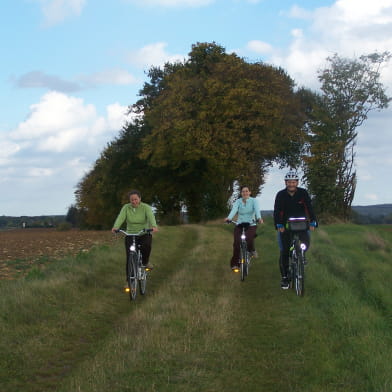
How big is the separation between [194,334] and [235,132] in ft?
87.8

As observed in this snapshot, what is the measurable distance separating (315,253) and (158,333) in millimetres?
10465

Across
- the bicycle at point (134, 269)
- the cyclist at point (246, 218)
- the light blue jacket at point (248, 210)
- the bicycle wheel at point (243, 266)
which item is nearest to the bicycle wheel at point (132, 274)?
the bicycle at point (134, 269)

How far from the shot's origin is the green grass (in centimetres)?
528

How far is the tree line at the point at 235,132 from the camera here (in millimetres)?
32781

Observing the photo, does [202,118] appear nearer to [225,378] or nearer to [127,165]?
[127,165]

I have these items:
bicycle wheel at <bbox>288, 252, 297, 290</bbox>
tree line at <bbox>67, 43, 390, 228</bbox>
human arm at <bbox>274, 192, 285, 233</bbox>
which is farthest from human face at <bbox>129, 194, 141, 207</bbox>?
tree line at <bbox>67, 43, 390, 228</bbox>

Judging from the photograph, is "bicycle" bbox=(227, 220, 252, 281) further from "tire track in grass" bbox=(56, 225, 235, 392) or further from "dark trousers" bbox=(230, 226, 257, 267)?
"tire track in grass" bbox=(56, 225, 235, 392)

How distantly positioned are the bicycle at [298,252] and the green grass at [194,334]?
0.35 metres

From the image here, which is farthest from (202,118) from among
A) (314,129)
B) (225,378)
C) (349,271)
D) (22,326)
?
(225,378)

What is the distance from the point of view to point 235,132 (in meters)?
32.9

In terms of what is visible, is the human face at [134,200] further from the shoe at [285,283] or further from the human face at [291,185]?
the shoe at [285,283]

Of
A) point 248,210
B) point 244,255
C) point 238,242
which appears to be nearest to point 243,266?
point 244,255

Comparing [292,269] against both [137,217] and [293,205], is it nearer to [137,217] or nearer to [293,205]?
[293,205]

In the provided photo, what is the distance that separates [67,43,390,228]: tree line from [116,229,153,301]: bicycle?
2243 cm
